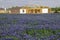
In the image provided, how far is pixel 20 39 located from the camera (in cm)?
→ 1320

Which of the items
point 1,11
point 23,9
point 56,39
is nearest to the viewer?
point 56,39

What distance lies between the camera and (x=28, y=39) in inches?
525

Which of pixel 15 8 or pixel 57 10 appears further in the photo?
pixel 15 8

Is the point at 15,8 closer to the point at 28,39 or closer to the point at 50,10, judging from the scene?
the point at 50,10

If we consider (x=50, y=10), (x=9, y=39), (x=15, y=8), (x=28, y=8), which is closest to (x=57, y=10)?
(x=50, y=10)

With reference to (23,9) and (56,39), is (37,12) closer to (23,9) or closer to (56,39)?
(23,9)

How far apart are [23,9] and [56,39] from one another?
5850cm

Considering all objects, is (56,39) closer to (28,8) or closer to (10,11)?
(28,8)

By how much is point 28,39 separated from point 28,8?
59202 millimetres

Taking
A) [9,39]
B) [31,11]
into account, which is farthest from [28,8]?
[9,39]

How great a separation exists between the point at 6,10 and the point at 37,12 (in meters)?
10.7

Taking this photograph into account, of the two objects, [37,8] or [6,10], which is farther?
[6,10]

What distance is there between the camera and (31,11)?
73.4 meters

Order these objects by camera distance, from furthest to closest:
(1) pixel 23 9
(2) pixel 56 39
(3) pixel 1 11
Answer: (3) pixel 1 11
(1) pixel 23 9
(2) pixel 56 39
